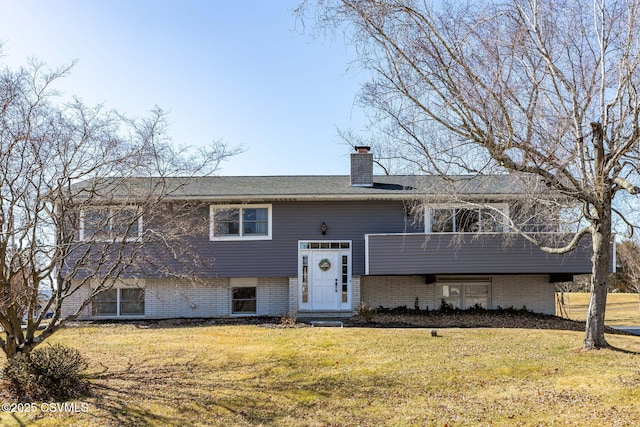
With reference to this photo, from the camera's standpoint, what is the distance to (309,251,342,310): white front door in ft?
53.9

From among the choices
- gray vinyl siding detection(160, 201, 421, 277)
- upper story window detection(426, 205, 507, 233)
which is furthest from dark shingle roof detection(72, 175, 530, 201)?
upper story window detection(426, 205, 507, 233)

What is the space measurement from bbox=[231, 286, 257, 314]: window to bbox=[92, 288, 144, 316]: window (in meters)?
2.94

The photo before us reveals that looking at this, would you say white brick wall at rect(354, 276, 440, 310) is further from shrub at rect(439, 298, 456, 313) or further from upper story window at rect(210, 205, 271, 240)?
upper story window at rect(210, 205, 271, 240)

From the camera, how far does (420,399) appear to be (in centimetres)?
758

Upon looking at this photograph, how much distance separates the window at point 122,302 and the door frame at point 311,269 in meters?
5.15

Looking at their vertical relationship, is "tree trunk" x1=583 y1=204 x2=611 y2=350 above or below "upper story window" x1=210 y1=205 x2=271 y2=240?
below

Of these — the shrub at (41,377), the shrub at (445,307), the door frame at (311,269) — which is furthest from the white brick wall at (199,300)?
the shrub at (41,377)

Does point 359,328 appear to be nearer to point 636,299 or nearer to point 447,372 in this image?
point 447,372

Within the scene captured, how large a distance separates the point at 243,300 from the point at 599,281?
10576mm

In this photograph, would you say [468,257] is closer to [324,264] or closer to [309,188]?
[324,264]

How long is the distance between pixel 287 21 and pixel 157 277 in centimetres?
1090

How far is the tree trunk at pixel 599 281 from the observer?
9586 millimetres

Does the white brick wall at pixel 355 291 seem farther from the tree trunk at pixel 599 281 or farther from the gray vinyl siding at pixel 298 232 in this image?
the tree trunk at pixel 599 281

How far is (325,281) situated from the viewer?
16.5 m
